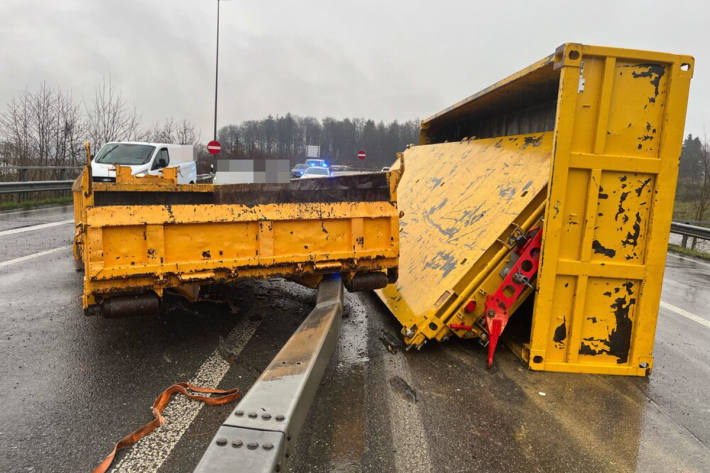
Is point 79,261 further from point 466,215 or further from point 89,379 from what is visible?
point 466,215

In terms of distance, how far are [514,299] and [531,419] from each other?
1.01 metres

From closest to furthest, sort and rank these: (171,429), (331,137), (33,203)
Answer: (171,429) → (33,203) → (331,137)

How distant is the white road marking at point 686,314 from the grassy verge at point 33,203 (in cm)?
1605

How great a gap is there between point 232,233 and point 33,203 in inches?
559

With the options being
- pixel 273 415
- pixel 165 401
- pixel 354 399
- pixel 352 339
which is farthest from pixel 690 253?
pixel 273 415

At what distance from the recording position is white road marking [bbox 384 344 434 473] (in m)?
2.25

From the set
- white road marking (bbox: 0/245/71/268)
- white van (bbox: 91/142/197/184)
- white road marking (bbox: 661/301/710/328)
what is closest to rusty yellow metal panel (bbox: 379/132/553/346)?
white road marking (bbox: 661/301/710/328)

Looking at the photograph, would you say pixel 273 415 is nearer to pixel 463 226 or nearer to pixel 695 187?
pixel 463 226

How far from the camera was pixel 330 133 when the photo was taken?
70812 mm

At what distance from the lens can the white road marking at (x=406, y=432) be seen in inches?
88.7

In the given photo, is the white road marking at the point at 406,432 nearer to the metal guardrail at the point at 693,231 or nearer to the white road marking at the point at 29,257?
the white road marking at the point at 29,257

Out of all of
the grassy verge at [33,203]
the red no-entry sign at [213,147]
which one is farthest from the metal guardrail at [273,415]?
the red no-entry sign at [213,147]

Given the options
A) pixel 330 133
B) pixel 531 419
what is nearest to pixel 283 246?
pixel 531 419

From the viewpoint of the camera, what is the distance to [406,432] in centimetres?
253
